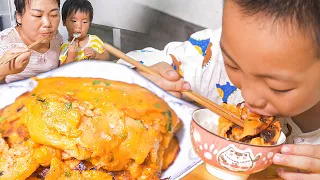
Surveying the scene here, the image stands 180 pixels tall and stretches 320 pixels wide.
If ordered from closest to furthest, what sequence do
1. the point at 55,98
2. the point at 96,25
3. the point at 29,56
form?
the point at 55,98 < the point at 29,56 < the point at 96,25

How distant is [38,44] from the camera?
A: 669 millimetres

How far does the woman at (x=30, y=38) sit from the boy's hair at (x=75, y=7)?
31mm

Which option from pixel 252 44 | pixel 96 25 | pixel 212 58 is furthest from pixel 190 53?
pixel 252 44

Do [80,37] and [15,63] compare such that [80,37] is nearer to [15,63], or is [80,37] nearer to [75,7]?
[75,7]

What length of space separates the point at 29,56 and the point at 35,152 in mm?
293

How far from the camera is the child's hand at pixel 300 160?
1.33ft

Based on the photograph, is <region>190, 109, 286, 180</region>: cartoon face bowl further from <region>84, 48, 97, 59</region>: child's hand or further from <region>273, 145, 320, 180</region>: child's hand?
<region>84, 48, 97, 59</region>: child's hand

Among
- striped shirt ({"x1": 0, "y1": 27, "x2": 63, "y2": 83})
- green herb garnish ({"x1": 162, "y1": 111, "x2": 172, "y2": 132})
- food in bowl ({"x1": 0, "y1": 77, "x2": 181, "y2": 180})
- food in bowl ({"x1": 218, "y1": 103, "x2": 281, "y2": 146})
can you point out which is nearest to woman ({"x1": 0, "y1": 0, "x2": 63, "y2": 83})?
striped shirt ({"x1": 0, "y1": 27, "x2": 63, "y2": 83})

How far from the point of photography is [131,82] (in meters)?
0.62

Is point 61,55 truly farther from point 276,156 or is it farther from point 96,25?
point 276,156

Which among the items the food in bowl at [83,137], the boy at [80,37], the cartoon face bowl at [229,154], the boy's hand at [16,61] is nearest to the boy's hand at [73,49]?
the boy at [80,37]

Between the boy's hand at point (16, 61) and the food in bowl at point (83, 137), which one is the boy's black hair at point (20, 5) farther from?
the food in bowl at point (83, 137)

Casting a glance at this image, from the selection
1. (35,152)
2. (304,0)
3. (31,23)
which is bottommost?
(35,152)

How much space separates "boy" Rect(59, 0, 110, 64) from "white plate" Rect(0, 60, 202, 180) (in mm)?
97
